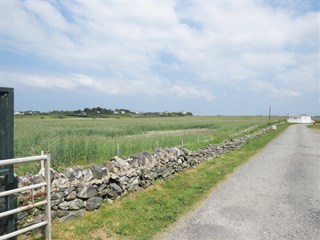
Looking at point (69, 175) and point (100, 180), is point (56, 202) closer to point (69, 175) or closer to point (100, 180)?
point (69, 175)

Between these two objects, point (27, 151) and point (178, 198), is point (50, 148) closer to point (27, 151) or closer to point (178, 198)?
point (27, 151)

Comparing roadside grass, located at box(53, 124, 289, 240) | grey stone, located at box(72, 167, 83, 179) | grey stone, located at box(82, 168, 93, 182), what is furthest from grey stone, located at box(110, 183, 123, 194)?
grey stone, located at box(72, 167, 83, 179)

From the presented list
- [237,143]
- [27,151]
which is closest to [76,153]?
[27,151]

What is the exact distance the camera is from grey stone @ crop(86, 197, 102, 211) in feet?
19.4

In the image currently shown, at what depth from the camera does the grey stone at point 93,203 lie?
5.91 meters

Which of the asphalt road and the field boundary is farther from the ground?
the field boundary

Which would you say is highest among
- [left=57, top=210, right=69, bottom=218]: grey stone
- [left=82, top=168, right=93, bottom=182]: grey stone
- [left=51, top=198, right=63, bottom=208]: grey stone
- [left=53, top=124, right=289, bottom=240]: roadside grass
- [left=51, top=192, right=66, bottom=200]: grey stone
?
[left=82, top=168, right=93, bottom=182]: grey stone

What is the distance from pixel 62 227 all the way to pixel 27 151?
20.8 feet

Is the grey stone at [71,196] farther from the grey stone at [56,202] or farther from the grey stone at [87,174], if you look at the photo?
the grey stone at [87,174]

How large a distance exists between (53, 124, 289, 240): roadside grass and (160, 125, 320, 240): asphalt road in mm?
308

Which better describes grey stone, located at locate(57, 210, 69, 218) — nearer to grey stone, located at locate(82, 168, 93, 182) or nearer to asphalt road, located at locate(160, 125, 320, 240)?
grey stone, located at locate(82, 168, 93, 182)

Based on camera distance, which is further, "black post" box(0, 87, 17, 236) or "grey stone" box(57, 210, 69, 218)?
"grey stone" box(57, 210, 69, 218)

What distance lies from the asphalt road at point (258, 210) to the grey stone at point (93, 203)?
1785 mm

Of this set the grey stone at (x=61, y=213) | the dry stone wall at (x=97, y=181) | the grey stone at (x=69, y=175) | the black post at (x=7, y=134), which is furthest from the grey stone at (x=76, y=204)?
the black post at (x=7, y=134)
